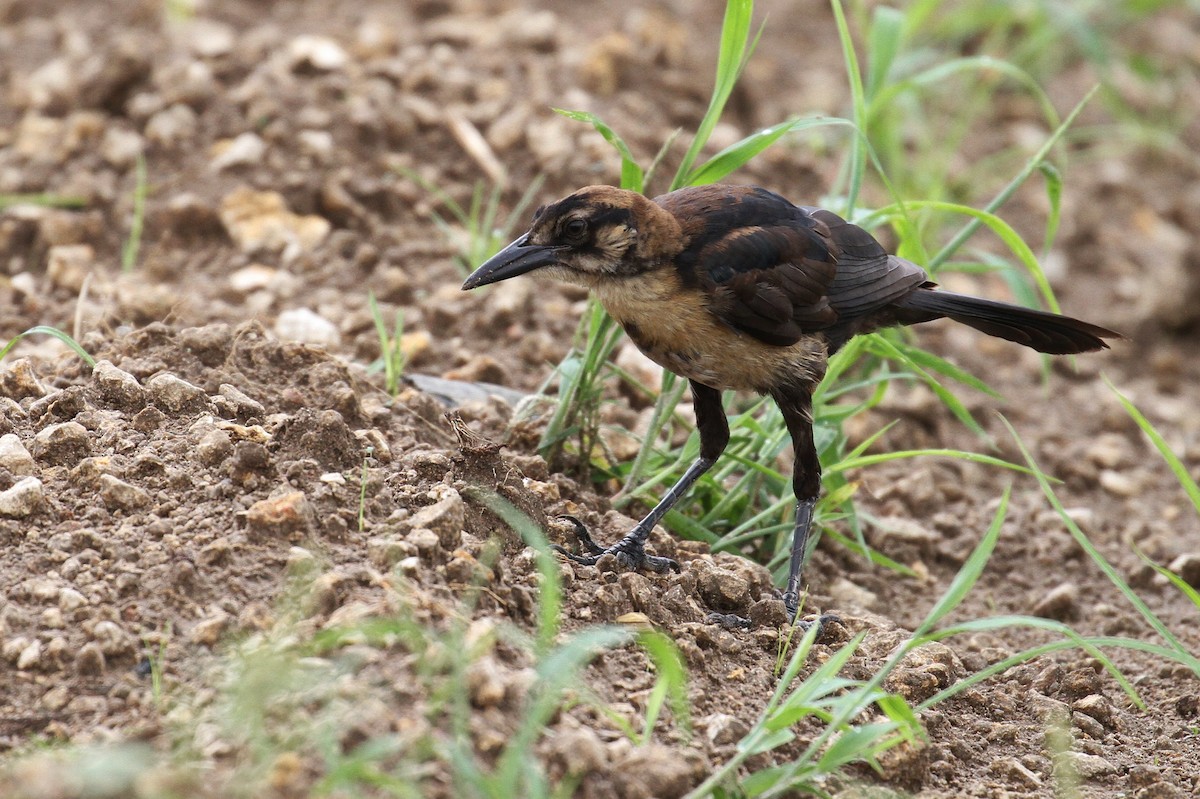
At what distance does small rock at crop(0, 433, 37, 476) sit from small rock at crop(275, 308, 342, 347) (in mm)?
1440

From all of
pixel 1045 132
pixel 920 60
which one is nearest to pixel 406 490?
pixel 920 60

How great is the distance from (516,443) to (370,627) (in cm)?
163

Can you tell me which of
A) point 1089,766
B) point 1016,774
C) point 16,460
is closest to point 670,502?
point 1016,774

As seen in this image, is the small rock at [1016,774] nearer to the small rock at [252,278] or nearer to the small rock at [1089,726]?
the small rock at [1089,726]

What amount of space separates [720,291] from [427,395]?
1031 mm

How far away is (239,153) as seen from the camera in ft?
18.4

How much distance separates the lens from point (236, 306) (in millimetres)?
5023

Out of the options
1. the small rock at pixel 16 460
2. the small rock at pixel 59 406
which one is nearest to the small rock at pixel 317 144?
the small rock at pixel 59 406

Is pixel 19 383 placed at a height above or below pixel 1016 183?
below

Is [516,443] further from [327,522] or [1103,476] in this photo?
[1103,476]

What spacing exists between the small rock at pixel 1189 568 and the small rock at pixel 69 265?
4.10 metres

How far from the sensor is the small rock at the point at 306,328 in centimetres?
477

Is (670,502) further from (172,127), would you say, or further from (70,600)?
(172,127)

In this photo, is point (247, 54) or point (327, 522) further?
point (247, 54)
